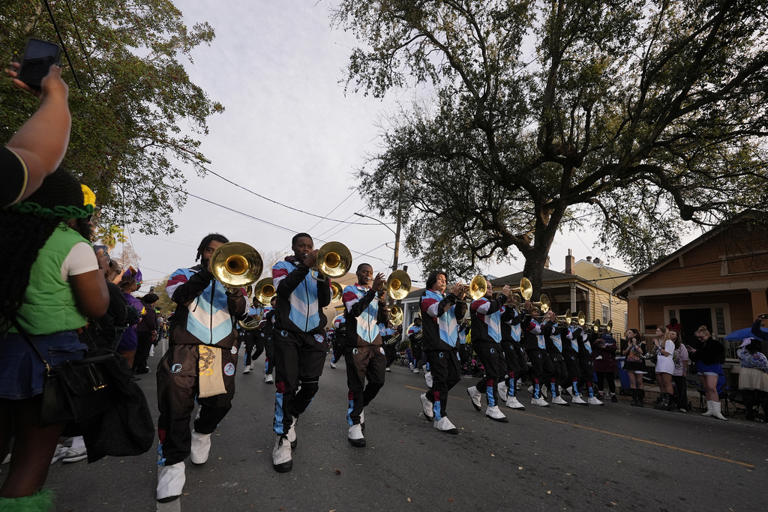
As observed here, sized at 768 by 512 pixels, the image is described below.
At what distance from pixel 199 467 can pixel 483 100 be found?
1400 centimetres

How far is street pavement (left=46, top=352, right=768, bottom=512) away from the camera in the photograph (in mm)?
3014

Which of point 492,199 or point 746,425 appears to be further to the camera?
point 492,199

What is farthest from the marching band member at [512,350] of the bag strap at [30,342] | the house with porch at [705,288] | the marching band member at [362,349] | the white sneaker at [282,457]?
the house with porch at [705,288]

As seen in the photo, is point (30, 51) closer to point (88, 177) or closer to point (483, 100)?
point (88, 177)

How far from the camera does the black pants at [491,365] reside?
651 centimetres

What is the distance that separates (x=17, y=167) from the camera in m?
1.17

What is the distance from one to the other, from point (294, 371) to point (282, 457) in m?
0.76

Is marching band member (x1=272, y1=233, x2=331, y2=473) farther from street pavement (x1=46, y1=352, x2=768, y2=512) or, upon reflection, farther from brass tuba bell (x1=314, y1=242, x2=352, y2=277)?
street pavement (x1=46, y1=352, x2=768, y2=512)

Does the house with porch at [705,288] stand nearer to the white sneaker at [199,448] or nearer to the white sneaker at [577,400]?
the white sneaker at [577,400]

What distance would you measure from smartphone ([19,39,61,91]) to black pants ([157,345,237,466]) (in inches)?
88.8

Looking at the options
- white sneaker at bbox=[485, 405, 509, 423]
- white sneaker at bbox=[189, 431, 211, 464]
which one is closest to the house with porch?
white sneaker at bbox=[485, 405, 509, 423]

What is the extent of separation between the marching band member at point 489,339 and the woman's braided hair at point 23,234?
18.9 ft

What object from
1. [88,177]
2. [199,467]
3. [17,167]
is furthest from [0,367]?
[88,177]

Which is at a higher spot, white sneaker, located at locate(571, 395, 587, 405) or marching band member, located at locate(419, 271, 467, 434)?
marching band member, located at locate(419, 271, 467, 434)
